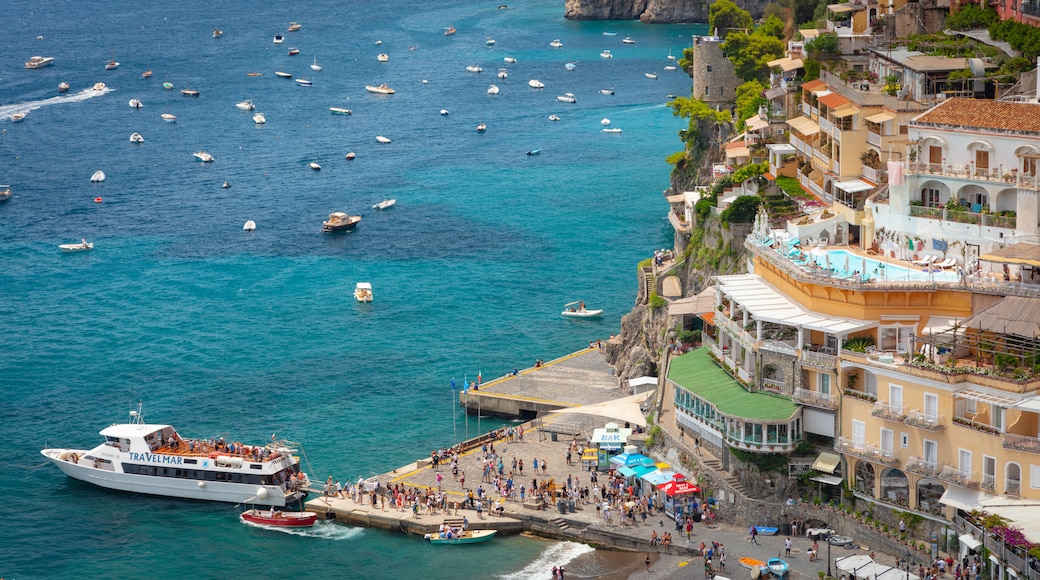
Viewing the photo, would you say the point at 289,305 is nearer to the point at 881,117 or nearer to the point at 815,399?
the point at 881,117

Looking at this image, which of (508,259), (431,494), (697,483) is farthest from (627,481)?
(508,259)

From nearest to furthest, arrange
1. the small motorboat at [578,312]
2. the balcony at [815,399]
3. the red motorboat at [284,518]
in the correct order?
the balcony at [815,399] → the red motorboat at [284,518] → the small motorboat at [578,312]

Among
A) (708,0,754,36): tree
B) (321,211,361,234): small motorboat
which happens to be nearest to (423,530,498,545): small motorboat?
(321,211,361,234): small motorboat

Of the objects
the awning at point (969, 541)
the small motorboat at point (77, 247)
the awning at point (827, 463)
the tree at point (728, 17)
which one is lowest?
the awning at point (969, 541)

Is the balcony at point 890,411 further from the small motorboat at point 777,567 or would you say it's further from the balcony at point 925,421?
the small motorboat at point 777,567

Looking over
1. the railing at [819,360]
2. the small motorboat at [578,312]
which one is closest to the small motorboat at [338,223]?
the small motorboat at [578,312]

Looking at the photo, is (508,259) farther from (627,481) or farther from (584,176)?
(627,481)
